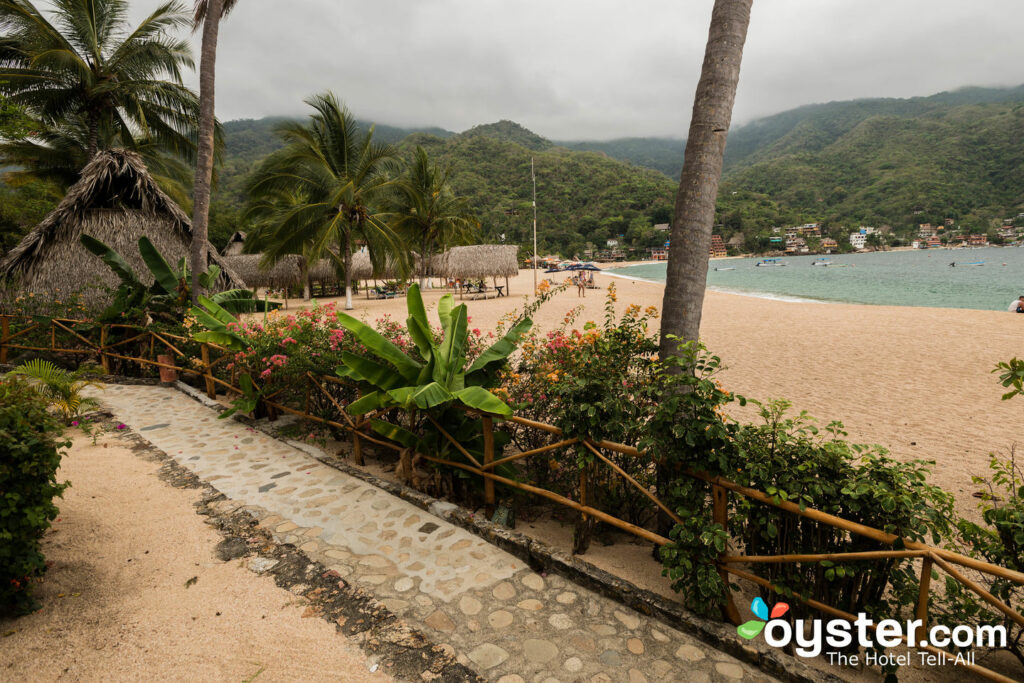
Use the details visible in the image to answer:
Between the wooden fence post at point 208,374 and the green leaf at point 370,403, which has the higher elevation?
the green leaf at point 370,403

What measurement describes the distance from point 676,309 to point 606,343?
2.00 feet

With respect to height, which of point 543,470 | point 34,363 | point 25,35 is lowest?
point 543,470

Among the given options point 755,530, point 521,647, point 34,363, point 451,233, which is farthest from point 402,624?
point 451,233

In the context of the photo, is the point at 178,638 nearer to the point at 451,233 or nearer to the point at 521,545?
the point at 521,545

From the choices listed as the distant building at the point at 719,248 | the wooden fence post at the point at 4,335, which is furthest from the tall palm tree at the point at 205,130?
the distant building at the point at 719,248

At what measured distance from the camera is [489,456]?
10.3ft

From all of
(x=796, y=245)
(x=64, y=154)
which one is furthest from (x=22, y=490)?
(x=796, y=245)

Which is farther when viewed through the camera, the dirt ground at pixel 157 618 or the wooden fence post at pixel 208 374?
the wooden fence post at pixel 208 374

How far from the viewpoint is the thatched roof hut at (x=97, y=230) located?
7.92 m

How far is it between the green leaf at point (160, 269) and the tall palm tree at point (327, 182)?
6703mm

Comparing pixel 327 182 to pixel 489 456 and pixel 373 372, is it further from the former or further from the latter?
pixel 489 456

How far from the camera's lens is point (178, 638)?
2111 millimetres

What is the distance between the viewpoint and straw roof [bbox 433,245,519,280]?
23156 millimetres

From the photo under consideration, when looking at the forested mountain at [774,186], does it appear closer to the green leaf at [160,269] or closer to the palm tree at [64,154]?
the palm tree at [64,154]
